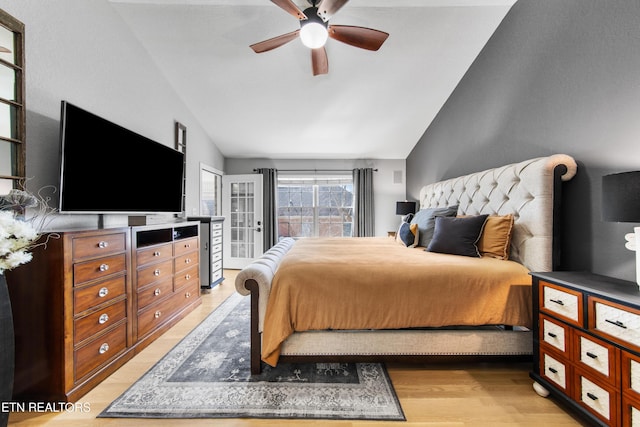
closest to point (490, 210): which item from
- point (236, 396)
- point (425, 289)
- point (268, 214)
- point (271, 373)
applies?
point (425, 289)

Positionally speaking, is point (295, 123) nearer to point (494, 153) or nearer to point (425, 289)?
point (494, 153)

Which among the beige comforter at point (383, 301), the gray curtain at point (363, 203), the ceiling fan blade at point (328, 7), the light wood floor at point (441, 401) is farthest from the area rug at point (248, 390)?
the gray curtain at point (363, 203)

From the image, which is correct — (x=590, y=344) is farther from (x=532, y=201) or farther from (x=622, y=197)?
(x=532, y=201)

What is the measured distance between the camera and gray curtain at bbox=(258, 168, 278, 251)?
4930 mm

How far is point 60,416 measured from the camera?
1396 millimetres

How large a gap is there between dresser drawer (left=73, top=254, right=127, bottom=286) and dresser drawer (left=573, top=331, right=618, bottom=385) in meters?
2.79

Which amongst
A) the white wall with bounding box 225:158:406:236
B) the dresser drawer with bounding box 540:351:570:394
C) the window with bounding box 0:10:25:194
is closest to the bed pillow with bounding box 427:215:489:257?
the dresser drawer with bounding box 540:351:570:394

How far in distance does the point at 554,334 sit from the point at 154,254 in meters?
2.91

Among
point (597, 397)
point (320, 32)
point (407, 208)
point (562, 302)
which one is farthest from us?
point (407, 208)

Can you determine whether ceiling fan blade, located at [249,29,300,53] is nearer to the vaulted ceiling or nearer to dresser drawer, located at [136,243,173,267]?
the vaulted ceiling

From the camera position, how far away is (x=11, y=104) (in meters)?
1.50

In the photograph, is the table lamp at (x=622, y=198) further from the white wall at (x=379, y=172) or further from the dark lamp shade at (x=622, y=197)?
the white wall at (x=379, y=172)

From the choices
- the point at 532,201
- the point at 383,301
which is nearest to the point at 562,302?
the point at 532,201

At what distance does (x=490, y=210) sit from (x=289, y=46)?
8.49ft
